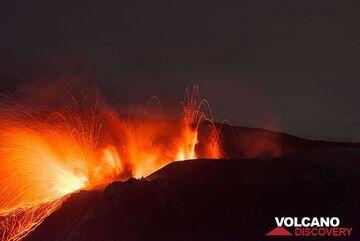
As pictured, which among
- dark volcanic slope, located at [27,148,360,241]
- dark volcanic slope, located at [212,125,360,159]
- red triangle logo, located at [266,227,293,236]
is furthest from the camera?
dark volcanic slope, located at [212,125,360,159]

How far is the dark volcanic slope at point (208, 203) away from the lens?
135 ft

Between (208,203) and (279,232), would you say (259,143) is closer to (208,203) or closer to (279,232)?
(208,203)

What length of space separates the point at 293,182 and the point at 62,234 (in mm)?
21662

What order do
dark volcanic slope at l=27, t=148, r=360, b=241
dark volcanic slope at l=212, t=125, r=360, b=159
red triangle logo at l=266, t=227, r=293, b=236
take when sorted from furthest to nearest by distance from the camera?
dark volcanic slope at l=212, t=125, r=360, b=159, dark volcanic slope at l=27, t=148, r=360, b=241, red triangle logo at l=266, t=227, r=293, b=236

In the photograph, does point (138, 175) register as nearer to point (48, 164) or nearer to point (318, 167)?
point (48, 164)

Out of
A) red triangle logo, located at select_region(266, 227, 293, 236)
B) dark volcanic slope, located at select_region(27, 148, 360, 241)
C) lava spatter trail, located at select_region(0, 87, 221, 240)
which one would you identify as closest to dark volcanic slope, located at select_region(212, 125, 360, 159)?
lava spatter trail, located at select_region(0, 87, 221, 240)

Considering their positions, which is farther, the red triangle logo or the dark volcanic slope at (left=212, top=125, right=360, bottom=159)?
the dark volcanic slope at (left=212, top=125, right=360, bottom=159)

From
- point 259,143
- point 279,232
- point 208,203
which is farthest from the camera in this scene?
point 259,143

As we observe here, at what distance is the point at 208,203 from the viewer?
43938mm

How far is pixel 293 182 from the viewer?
45.7 meters

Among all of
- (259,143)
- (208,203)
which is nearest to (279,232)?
(208,203)

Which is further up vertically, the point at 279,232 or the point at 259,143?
the point at 259,143

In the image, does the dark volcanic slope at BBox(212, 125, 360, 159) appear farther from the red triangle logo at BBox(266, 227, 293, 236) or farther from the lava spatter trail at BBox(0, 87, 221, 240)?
the red triangle logo at BBox(266, 227, 293, 236)

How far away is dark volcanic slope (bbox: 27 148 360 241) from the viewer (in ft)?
135
